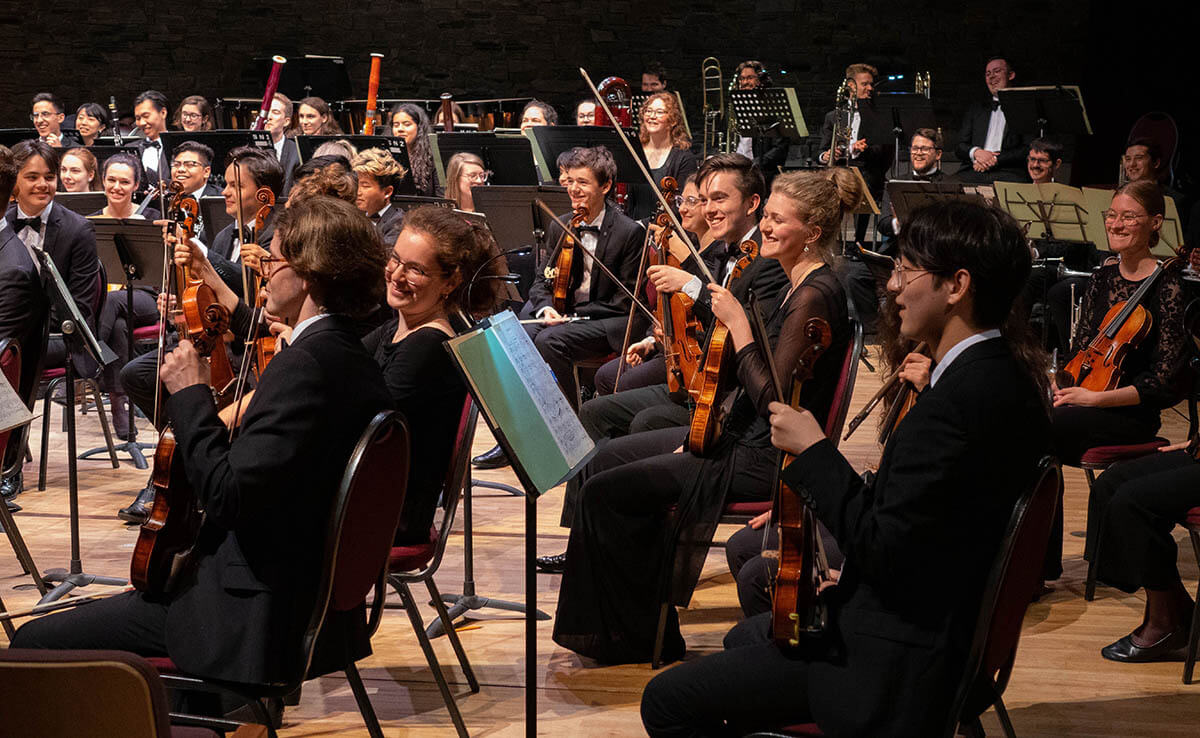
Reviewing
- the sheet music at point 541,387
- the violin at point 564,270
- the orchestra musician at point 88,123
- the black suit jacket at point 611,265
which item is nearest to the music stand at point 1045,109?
the black suit jacket at point 611,265

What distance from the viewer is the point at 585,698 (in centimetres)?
315

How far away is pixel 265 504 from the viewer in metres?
2.18

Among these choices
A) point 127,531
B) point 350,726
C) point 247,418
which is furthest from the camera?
point 127,531

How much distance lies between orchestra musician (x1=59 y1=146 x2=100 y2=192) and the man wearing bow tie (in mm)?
1856

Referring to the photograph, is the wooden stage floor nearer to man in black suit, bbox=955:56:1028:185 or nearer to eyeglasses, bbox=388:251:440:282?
eyeglasses, bbox=388:251:440:282

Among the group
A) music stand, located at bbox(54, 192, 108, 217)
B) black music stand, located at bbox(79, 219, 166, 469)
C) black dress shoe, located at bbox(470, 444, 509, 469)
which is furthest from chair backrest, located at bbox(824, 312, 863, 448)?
music stand, located at bbox(54, 192, 108, 217)

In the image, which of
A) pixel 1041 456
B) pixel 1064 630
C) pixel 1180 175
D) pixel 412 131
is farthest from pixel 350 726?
pixel 1180 175

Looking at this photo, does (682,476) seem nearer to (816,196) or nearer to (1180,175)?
(816,196)

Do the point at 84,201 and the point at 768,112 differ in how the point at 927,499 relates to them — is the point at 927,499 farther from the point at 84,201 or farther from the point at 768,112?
the point at 768,112

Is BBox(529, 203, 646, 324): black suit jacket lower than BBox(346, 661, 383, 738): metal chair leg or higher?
higher

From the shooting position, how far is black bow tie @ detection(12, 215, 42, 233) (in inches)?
193

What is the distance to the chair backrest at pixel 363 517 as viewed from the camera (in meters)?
2.18

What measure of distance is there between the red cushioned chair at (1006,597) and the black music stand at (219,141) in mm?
5752

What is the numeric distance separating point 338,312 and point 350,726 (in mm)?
1116
